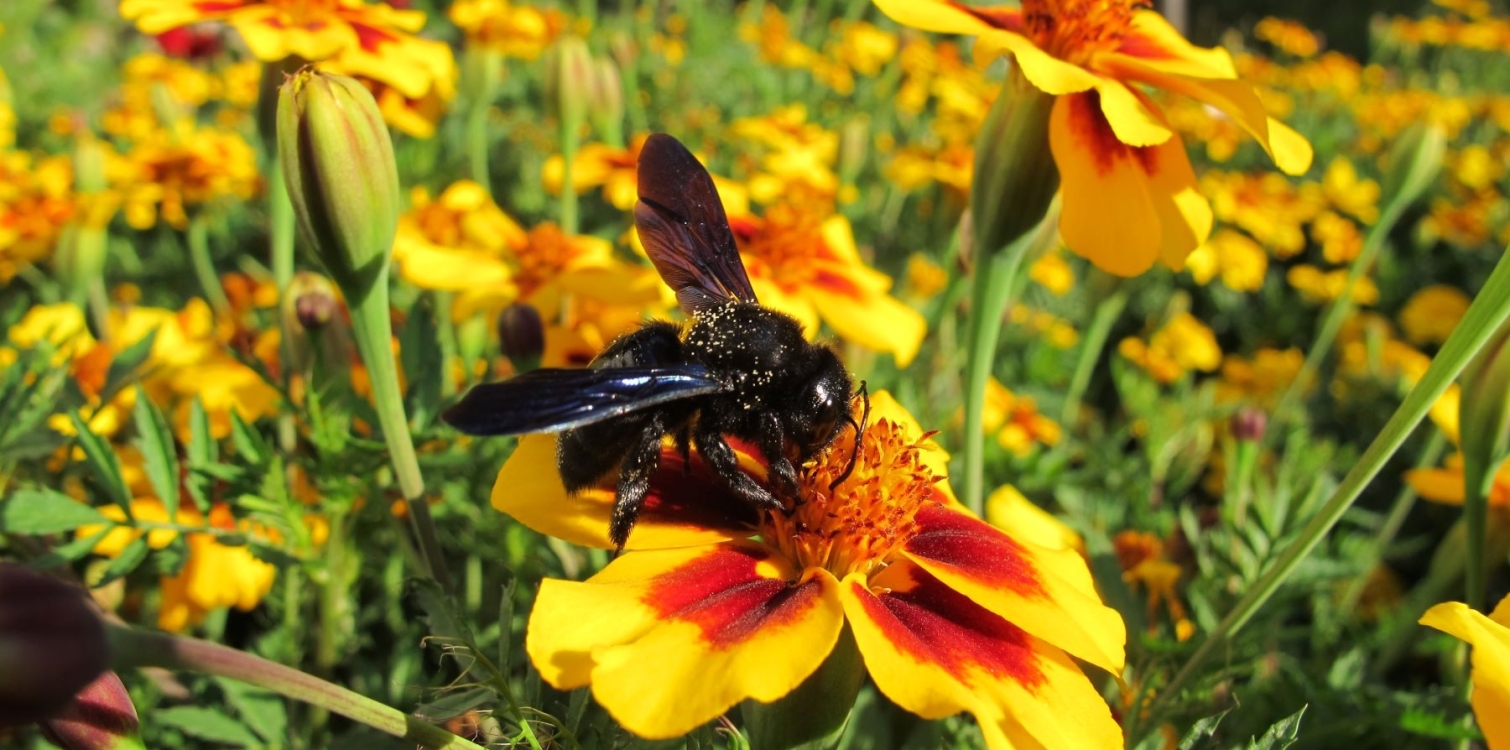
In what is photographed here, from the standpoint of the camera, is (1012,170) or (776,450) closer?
(776,450)

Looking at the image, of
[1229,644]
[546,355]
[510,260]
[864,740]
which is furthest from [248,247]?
[1229,644]

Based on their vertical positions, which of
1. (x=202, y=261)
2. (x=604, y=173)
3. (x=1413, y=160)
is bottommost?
(x=202, y=261)

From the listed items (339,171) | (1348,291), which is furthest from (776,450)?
(1348,291)

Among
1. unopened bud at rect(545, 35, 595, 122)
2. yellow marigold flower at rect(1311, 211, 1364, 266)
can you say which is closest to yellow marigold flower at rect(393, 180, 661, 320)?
unopened bud at rect(545, 35, 595, 122)

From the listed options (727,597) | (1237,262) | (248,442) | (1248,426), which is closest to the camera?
(727,597)

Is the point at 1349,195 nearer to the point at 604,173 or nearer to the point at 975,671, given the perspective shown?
the point at 604,173

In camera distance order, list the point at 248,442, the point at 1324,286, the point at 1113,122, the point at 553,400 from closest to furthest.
→ the point at 553,400
the point at 1113,122
the point at 248,442
the point at 1324,286

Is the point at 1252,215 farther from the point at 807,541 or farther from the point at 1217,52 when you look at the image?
the point at 807,541

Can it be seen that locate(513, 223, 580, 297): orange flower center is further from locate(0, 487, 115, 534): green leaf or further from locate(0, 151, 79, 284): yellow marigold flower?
locate(0, 151, 79, 284): yellow marigold flower
